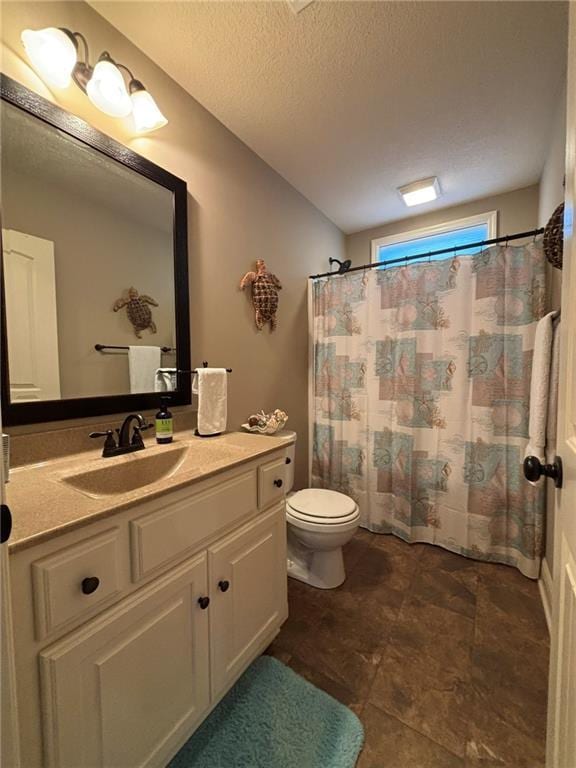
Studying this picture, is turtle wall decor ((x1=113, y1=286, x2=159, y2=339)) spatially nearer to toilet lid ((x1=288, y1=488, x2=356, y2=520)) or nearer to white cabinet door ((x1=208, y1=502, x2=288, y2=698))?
white cabinet door ((x1=208, y1=502, x2=288, y2=698))

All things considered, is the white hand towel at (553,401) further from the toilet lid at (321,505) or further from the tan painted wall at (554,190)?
the toilet lid at (321,505)

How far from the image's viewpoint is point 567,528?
64 cm

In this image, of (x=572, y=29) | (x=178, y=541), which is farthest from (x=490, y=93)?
(x=178, y=541)

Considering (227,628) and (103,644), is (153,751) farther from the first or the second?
(103,644)

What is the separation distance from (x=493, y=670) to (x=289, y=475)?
1.18 metres

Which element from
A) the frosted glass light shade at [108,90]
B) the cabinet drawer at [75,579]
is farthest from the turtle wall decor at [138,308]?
the cabinet drawer at [75,579]

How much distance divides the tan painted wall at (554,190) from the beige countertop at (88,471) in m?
1.48

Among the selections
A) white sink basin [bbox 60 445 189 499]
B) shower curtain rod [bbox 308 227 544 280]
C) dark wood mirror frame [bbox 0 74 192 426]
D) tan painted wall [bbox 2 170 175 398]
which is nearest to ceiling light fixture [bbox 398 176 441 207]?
shower curtain rod [bbox 308 227 544 280]

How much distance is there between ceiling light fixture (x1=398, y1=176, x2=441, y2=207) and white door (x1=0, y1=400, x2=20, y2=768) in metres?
2.60

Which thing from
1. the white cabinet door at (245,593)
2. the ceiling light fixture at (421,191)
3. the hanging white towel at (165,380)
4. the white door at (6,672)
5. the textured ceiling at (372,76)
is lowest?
the white cabinet door at (245,593)

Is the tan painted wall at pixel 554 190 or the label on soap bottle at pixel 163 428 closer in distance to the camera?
the label on soap bottle at pixel 163 428

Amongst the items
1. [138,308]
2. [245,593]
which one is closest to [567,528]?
[245,593]

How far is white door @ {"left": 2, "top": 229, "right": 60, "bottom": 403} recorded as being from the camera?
3.09 ft

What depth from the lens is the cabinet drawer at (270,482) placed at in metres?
1.15
